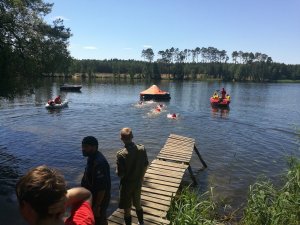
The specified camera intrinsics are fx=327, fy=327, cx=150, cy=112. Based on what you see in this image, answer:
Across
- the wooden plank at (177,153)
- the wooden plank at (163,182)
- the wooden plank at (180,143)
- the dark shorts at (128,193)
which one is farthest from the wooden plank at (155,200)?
the wooden plank at (180,143)

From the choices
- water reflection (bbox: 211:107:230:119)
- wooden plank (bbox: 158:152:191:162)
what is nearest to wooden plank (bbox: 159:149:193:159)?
wooden plank (bbox: 158:152:191:162)

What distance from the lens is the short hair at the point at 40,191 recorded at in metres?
2.21

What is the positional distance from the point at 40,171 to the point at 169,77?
143363 millimetres

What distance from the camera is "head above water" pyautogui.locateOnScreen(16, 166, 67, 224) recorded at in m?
2.21

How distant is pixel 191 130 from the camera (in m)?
27.2

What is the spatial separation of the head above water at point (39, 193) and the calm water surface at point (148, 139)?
9276 millimetres

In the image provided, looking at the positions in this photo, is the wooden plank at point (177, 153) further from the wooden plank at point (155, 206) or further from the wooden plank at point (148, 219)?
the wooden plank at point (148, 219)

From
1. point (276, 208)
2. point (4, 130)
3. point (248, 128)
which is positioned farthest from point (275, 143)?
point (4, 130)

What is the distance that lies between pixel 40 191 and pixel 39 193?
0.01m

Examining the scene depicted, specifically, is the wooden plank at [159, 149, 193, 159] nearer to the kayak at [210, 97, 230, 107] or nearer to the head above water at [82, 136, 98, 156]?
the head above water at [82, 136, 98, 156]

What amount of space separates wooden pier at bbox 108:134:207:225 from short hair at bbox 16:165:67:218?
6.31 metres

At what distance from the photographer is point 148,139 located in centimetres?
2341

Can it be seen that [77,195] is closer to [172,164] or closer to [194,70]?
[172,164]

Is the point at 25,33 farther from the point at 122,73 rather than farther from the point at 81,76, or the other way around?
the point at 122,73
